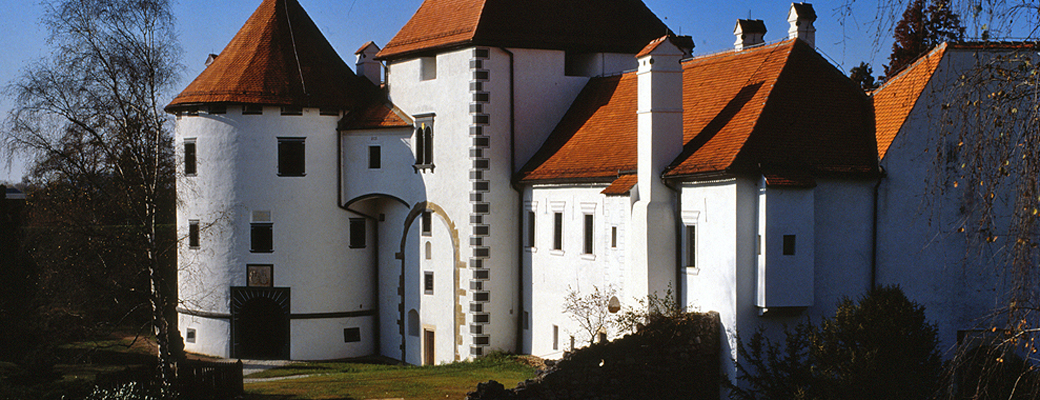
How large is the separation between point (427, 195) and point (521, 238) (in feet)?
11.7

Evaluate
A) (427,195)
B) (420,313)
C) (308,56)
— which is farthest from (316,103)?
(420,313)

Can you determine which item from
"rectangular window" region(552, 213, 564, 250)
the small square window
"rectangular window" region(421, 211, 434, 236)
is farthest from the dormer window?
the small square window

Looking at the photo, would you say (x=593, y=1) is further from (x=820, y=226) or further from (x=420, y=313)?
(x=820, y=226)

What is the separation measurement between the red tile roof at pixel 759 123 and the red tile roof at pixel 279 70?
10.0m

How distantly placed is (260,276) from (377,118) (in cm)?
660

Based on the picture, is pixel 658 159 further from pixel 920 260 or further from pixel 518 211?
pixel 518 211

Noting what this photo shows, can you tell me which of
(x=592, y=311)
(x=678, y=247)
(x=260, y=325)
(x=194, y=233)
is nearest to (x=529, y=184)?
(x=592, y=311)

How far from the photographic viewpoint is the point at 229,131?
3272 cm

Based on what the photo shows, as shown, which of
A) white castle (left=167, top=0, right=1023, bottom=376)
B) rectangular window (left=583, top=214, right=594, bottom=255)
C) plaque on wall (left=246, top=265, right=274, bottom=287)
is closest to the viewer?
white castle (left=167, top=0, right=1023, bottom=376)

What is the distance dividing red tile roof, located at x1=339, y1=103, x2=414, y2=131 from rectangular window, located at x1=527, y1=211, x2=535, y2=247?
5.38m

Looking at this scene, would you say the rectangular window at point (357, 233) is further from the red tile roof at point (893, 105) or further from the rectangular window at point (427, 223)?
the red tile roof at point (893, 105)

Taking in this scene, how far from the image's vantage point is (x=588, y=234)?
26.1 m

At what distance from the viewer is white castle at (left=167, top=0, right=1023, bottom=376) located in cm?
2045

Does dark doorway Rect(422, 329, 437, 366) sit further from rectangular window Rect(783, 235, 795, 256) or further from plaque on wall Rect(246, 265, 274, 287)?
rectangular window Rect(783, 235, 795, 256)
